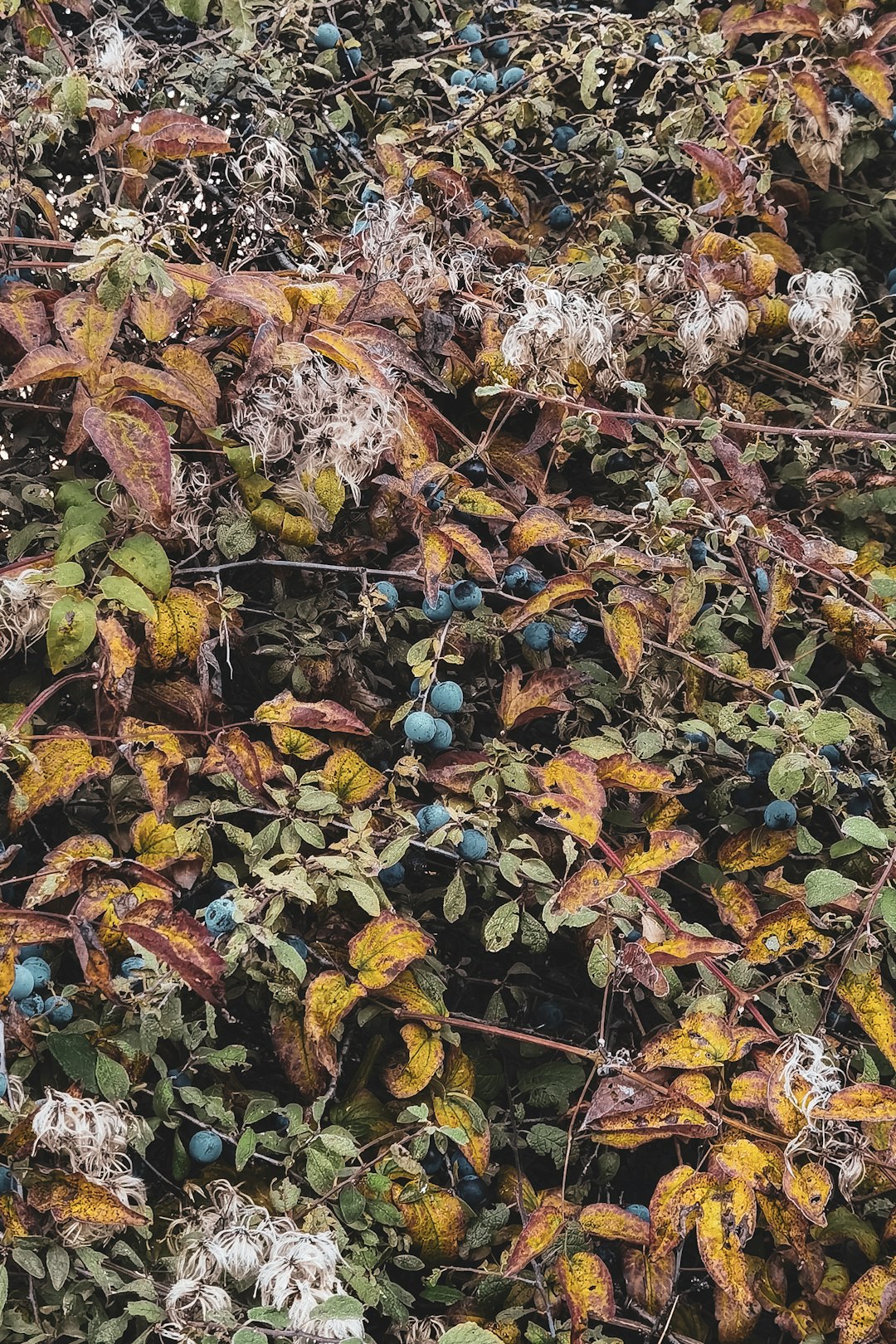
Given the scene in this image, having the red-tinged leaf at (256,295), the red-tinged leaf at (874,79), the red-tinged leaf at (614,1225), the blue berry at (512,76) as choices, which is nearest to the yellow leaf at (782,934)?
the red-tinged leaf at (614,1225)

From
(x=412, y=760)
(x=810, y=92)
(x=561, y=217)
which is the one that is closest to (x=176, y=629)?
(x=412, y=760)

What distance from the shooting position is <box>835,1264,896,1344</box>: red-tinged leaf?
1.11 m

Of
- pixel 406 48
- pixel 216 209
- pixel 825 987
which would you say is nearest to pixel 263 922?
pixel 825 987

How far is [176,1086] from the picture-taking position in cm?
116

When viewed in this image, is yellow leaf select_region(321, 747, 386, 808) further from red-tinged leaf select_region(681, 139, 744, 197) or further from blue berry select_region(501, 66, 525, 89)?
blue berry select_region(501, 66, 525, 89)

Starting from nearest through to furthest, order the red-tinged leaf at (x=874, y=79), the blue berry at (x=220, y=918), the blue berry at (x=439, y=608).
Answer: the blue berry at (x=220, y=918)
the blue berry at (x=439, y=608)
the red-tinged leaf at (x=874, y=79)

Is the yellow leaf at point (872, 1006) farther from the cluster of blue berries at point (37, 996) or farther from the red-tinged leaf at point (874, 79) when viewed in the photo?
the red-tinged leaf at point (874, 79)

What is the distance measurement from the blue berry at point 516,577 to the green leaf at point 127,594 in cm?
43

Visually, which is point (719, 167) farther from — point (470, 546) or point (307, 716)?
point (307, 716)

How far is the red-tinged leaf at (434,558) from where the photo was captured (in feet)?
4.35

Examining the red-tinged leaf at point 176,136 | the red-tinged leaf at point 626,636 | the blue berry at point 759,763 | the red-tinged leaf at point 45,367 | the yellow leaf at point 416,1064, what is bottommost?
the yellow leaf at point 416,1064

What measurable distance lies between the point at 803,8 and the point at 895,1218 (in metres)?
1.74

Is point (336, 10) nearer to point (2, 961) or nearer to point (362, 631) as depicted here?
point (362, 631)

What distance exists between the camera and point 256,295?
1.29m
